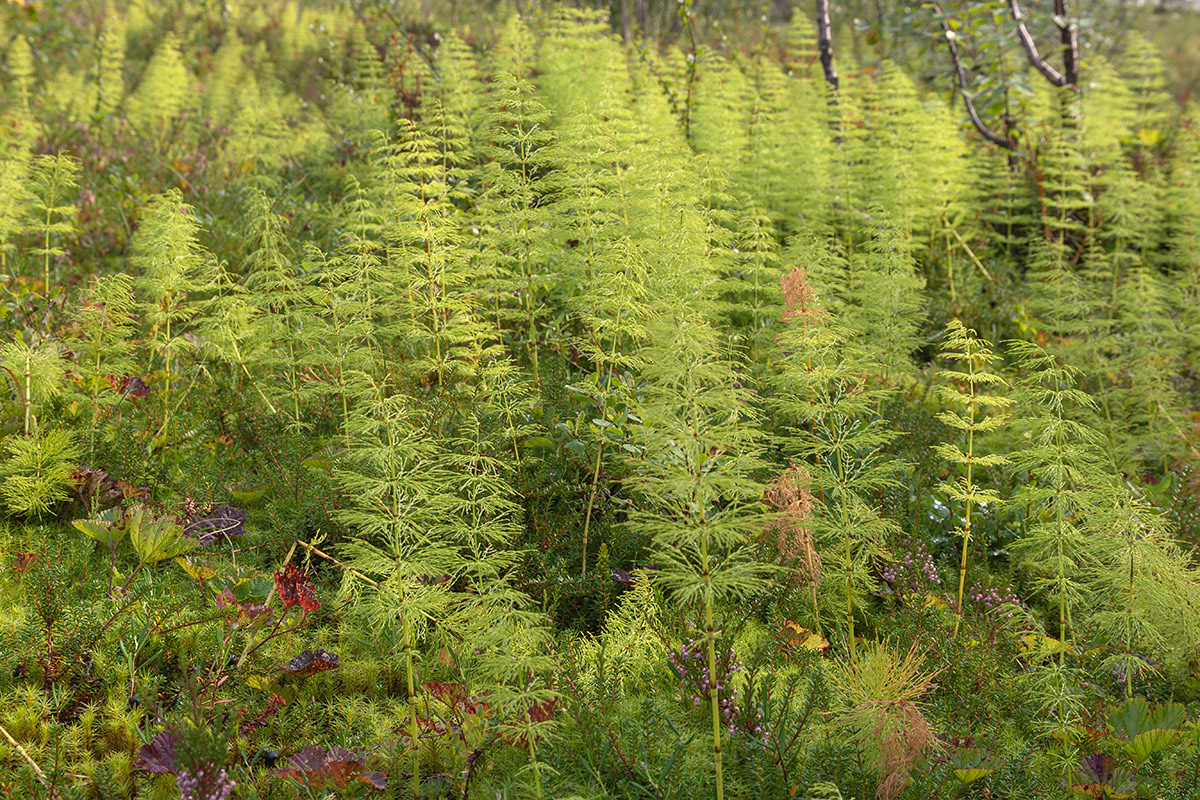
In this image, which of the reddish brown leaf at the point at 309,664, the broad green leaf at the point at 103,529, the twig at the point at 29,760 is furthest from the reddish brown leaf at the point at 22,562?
the reddish brown leaf at the point at 309,664

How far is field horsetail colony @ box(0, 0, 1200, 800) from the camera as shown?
2445mm

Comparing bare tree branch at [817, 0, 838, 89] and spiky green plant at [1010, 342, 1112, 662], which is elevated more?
bare tree branch at [817, 0, 838, 89]

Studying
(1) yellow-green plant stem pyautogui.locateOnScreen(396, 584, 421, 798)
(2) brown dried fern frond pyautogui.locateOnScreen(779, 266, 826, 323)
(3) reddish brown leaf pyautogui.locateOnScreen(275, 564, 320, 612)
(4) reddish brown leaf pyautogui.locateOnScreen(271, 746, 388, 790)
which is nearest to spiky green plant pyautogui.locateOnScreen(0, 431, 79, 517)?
(3) reddish brown leaf pyautogui.locateOnScreen(275, 564, 320, 612)

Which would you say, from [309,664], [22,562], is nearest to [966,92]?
[309,664]

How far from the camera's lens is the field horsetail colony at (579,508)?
8.02ft

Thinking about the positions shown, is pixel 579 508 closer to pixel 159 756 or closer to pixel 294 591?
pixel 294 591

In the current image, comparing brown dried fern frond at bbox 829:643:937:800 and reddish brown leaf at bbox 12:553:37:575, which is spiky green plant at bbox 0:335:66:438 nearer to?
reddish brown leaf at bbox 12:553:37:575

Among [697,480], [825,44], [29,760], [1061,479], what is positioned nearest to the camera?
[697,480]

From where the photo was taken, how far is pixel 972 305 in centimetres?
643

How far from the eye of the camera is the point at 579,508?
380cm

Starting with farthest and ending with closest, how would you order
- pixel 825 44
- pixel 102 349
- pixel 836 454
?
pixel 825 44 → pixel 102 349 → pixel 836 454

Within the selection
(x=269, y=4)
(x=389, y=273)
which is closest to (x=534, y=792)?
(x=389, y=273)

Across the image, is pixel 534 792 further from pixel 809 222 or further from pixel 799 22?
pixel 799 22

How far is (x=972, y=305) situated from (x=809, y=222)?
1.49 metres
